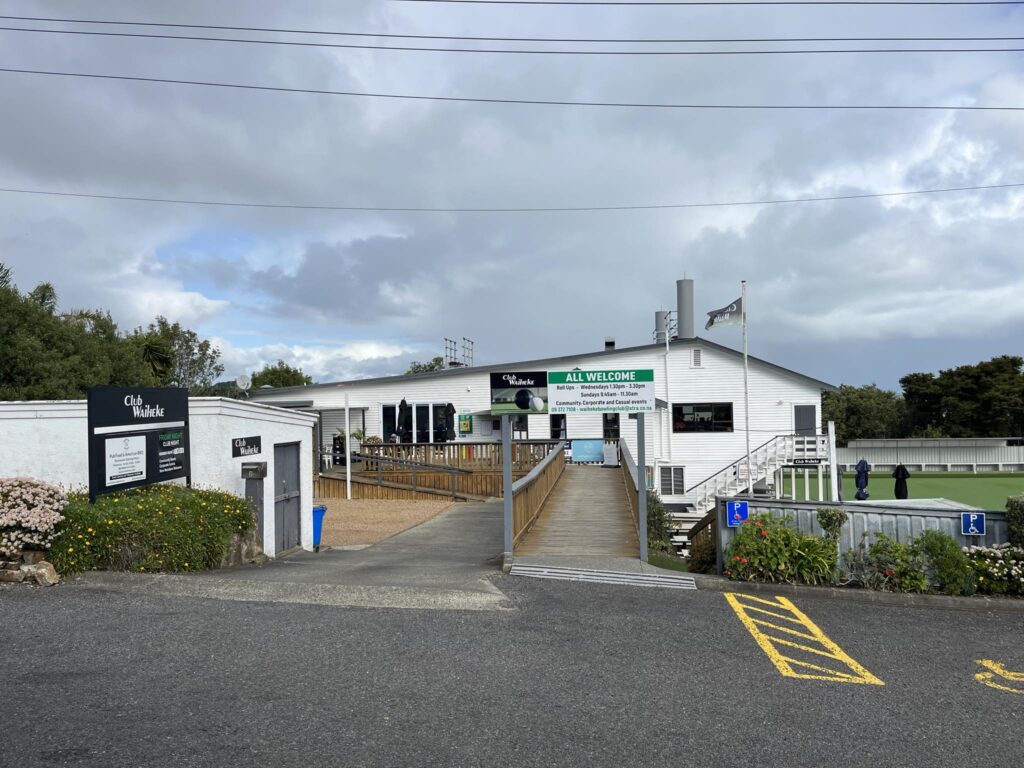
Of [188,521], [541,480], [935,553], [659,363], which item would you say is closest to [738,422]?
[659,363]

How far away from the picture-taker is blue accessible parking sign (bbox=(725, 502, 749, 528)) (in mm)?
10844

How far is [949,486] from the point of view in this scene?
35.8 m

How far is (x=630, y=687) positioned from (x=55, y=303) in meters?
25.4

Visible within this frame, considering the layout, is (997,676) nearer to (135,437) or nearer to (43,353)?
(135,437)

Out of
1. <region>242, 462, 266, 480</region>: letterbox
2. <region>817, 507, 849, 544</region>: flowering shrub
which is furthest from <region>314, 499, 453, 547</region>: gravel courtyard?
<region>817, 507, 849, 544</region>: flowering shrub

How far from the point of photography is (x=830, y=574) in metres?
10.2

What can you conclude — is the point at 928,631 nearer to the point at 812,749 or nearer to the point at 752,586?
the point at 752,586

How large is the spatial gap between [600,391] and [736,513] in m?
2.60

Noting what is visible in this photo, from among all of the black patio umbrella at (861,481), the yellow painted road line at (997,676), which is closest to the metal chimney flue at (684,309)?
the black patio umbrella at (861,481)

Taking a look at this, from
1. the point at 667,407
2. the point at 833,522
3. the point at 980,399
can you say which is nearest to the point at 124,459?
the point at 833,522

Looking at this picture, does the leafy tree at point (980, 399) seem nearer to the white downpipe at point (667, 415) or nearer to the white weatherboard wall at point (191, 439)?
the white downpipe at point (667, 415)

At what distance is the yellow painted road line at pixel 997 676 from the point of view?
6.77 m

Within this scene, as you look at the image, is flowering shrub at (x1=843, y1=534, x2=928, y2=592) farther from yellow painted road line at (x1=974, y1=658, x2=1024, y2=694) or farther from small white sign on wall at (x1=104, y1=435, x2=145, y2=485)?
small white sign on wall at (x1=104, y1=435, x2=145, y2=485)

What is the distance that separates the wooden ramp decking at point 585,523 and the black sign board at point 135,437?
5.13 m
